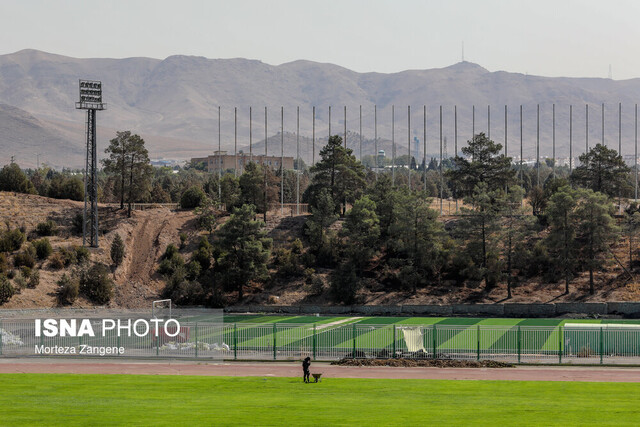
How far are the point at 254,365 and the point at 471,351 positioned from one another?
11518 millimetres

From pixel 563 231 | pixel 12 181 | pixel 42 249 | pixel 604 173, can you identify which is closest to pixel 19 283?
pixel 42 249

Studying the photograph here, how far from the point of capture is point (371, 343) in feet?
155

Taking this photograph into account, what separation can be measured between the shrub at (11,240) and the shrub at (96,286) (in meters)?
8.84

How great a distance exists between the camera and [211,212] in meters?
102

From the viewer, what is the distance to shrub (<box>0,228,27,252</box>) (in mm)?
84312

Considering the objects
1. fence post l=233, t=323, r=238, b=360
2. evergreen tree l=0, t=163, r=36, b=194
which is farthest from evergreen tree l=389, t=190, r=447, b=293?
evergreen tree l=0, t=163, r=36, b=194

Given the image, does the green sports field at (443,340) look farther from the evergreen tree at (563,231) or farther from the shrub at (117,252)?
the shrub at (117,252)

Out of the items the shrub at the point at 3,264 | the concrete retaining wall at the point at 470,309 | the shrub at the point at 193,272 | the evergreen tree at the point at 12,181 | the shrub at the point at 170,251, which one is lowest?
the concrete retaining wall at the point at 470,309

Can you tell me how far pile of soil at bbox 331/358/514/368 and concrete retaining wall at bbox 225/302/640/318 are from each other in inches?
1247

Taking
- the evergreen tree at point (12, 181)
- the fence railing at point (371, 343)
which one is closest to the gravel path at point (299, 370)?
the fence railing at point (371, 343)

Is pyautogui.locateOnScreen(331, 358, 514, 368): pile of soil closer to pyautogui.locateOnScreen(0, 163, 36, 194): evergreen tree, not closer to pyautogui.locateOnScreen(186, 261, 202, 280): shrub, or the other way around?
pyautogui.locateOnScreen(186, 261, 202, 280): shrub

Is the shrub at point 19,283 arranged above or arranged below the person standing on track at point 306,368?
above

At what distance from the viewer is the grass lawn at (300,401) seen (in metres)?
29.7

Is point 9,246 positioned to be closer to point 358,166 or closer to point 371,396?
point 358,166
